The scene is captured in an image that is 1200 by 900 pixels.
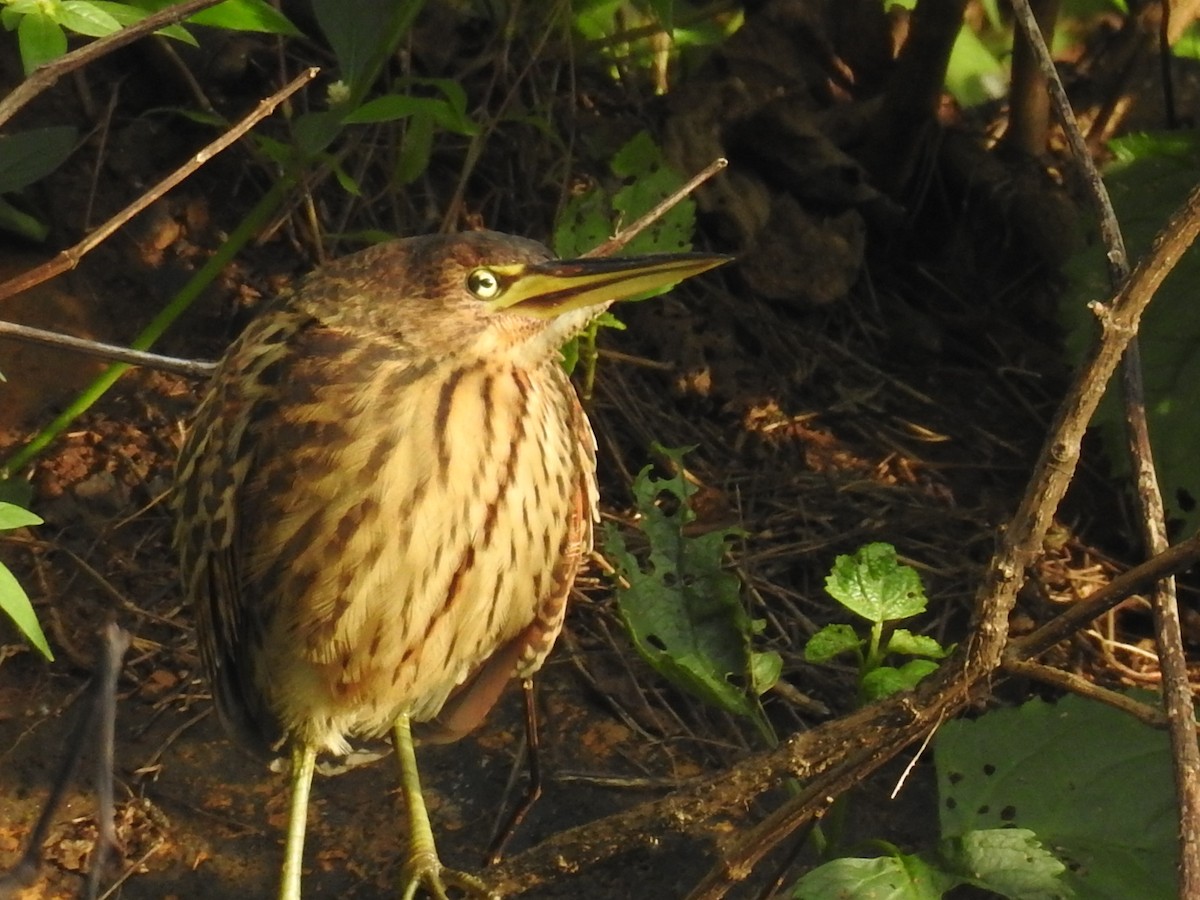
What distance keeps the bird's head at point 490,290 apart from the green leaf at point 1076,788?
0.87 m

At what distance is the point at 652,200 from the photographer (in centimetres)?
333

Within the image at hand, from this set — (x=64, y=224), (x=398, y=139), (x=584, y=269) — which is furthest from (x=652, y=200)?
(x=64, y=224)

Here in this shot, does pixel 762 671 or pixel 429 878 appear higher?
pixel 762 671

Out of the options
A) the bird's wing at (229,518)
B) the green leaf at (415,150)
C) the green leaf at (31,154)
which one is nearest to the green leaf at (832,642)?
the bird's wing at (229,518)

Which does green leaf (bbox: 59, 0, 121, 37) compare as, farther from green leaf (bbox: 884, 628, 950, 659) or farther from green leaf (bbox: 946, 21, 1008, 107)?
green leaf (bbox: 946, 21, 1008, 107)

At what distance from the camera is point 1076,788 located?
2.55 metres

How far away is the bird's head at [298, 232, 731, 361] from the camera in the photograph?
235cm

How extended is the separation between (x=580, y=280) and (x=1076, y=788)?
42.8 inches

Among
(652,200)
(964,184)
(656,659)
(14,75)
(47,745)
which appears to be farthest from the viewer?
(964,184)

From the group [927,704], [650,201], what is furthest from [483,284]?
[650,201]

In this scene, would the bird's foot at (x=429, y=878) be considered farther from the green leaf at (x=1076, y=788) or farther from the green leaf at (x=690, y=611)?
the green leaf at (x=1076, y=788)

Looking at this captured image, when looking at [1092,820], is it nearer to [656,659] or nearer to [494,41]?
[656,659]

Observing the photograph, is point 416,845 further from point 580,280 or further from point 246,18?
point 246,18

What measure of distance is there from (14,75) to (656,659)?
210 cm
